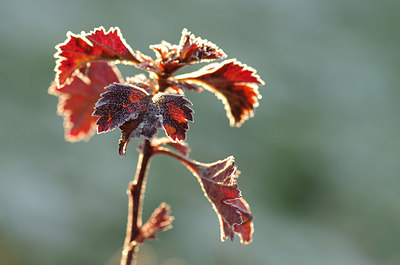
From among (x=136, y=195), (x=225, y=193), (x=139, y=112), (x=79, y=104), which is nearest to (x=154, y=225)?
(x=136, y=195)

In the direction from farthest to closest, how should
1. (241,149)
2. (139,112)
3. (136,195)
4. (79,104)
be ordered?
(241,149) < (79,104) < (136,195) < (139,112)

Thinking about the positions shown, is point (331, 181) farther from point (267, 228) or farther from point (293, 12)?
point (293, 12)

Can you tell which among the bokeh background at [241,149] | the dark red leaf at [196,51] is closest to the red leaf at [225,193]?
the dark red leaf at [196,51]

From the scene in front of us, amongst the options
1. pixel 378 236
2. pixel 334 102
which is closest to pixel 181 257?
pixel 378 236

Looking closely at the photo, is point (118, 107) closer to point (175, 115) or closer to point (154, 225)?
point (175, 115)

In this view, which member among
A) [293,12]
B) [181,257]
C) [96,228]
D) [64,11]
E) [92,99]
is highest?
[293,12]

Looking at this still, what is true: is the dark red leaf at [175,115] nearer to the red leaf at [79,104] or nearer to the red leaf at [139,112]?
the red leaf at [139,112]
